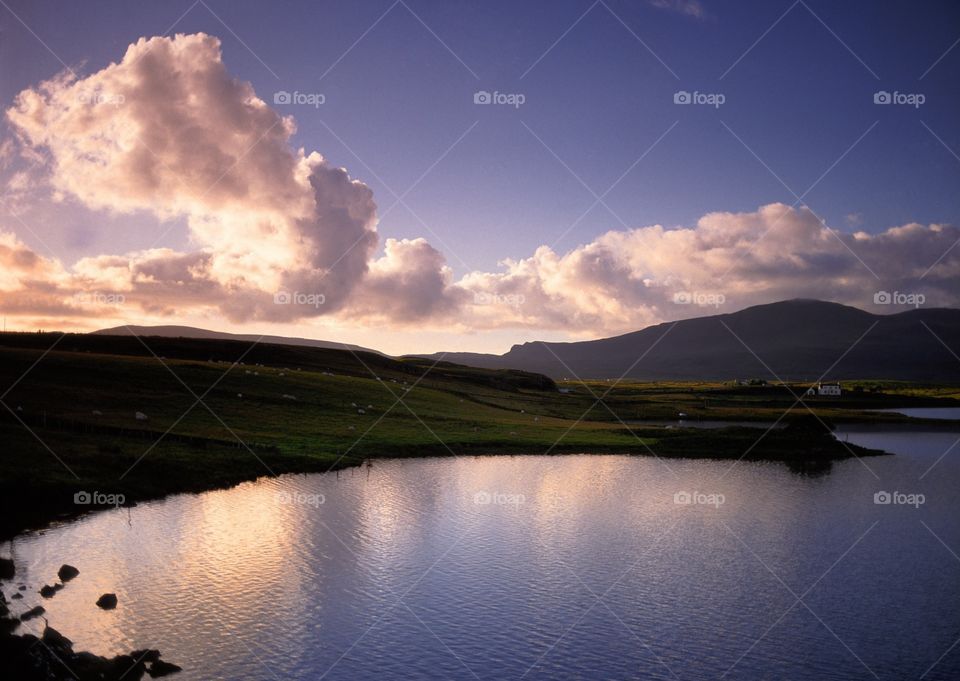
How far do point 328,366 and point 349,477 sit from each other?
86140mm

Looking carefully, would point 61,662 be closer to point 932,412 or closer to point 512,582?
point 512,582

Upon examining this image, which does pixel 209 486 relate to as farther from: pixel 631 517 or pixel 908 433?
pixel 908 433

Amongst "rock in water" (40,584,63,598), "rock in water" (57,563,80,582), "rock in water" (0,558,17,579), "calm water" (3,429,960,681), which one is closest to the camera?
"calm water" (3,429,960,681)

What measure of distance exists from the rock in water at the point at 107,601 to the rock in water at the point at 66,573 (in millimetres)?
4029

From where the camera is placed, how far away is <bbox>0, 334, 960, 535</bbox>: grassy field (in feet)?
178

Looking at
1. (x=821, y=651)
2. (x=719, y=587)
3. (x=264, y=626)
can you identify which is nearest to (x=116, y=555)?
(x=264, y=626)

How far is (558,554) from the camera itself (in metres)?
41.2

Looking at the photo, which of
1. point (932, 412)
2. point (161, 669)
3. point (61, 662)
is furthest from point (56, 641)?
point (932, 412)

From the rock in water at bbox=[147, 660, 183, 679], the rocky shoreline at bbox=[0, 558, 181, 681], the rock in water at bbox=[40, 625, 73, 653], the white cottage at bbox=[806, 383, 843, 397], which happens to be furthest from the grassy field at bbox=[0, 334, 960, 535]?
the white cottage at bbox=[806, 383, 843, 397]

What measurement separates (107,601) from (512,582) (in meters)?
18.8

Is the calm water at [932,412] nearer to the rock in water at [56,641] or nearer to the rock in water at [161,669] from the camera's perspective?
the rock in water at [161,669]

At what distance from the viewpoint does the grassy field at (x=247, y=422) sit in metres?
54.3

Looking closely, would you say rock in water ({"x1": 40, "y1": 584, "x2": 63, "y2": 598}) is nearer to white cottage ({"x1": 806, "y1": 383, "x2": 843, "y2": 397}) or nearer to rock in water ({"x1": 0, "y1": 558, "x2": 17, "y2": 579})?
rock in water ({"x1": 0, "y1": 558, "x2": 17, "y2": 579})

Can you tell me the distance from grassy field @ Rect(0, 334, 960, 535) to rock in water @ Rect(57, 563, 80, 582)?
9.98 m
